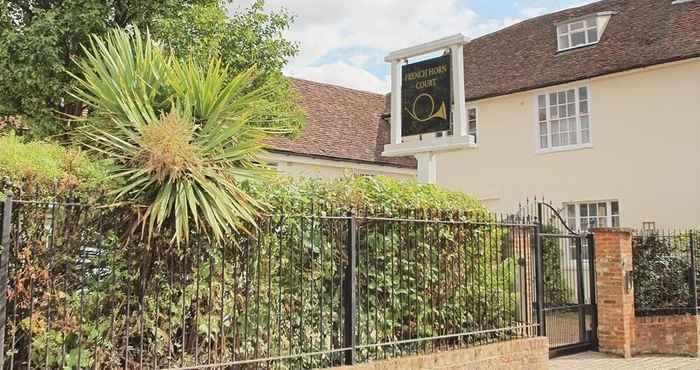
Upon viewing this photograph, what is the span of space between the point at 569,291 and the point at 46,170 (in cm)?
918

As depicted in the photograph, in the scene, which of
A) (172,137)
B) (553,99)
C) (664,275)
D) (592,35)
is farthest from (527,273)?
(592,35)

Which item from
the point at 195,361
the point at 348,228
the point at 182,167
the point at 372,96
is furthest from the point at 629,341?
the point at 372,96

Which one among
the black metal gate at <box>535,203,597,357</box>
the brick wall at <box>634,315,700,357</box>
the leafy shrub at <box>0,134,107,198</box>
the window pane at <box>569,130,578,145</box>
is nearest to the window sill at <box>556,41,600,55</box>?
the window pane at <box>569,130,578,145</box>

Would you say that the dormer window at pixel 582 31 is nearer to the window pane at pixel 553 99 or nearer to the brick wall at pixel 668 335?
the window pane at pixel 553 99

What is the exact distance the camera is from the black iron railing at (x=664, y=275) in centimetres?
1224

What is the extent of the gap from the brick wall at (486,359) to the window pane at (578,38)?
13773 mm

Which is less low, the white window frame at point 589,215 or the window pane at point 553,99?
the window pane at point 553,99

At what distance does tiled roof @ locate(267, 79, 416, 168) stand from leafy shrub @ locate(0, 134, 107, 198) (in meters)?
15.7

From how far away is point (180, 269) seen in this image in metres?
5.91

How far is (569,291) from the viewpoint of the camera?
38.9 feet

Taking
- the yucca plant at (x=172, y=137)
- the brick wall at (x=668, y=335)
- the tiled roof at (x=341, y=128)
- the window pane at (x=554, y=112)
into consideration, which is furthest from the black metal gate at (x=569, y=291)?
the tiled roof at (x=341, y=128)

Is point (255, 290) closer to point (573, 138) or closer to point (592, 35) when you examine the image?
point (573, 138)

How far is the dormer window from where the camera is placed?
814 inches

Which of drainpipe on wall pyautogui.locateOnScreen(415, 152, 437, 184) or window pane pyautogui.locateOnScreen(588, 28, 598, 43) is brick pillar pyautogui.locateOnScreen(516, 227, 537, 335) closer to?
drainpipe on wall pyautogui.locateOnScreen(415, 152, 437, 184)
